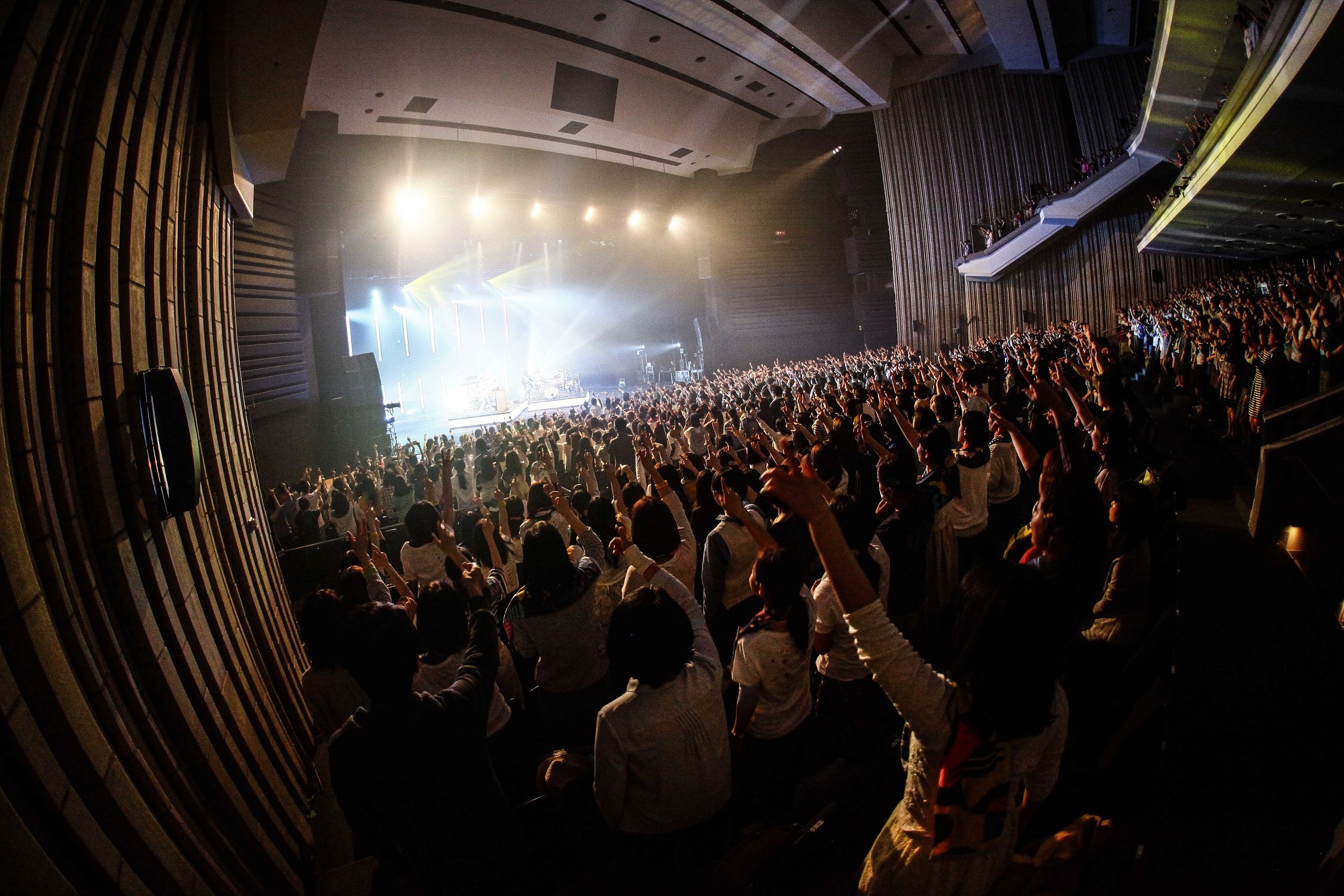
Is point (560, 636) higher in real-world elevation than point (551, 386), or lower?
lower

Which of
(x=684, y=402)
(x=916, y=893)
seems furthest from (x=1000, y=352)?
(x=916, y=893)

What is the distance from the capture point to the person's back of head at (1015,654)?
3.76 feet

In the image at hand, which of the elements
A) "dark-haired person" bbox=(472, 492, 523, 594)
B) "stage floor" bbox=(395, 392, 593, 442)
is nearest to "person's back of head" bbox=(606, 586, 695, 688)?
"dark-haired person" bbox=(472, 492, 523, 594)

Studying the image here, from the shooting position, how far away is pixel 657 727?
1646 mm

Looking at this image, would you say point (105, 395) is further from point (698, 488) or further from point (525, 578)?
point (698, 488)

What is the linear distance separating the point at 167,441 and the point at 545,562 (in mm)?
1746

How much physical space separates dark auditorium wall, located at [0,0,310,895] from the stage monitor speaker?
8.76 meters

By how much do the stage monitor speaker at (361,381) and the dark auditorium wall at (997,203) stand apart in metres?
15.2

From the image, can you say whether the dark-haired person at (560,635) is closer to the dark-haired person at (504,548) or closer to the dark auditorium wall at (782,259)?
the dark-haired person at (504,548)

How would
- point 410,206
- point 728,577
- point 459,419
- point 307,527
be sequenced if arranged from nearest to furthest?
point 728,577, point 307,527, point 410,206, point 459,419

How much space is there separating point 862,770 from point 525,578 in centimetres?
144

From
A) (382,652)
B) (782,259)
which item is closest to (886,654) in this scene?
(382,652)

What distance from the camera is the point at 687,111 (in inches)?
649

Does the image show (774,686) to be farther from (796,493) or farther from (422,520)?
(422,520)
